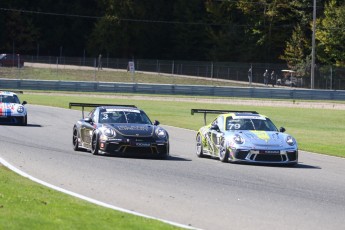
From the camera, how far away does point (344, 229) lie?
38.4ft

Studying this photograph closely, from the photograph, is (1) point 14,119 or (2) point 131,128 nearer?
(2) point 131,128

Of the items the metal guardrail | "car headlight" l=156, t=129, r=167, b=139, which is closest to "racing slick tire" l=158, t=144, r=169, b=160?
"car headlight" l=156, t=129, r=167, b=139

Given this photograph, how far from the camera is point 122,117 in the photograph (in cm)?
2311

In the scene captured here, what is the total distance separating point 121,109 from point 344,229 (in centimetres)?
1226

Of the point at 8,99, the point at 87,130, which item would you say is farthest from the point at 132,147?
the point at 8,99

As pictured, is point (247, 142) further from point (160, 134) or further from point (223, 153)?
point (160, 134)

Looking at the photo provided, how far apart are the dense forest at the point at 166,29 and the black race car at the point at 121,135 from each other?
65.2 m

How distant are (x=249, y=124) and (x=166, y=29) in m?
75.8

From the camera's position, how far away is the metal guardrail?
68375mm

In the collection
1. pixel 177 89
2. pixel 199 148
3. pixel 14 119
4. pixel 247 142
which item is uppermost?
pixel 177 89

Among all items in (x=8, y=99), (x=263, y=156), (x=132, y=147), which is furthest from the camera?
(x=8, y=99)

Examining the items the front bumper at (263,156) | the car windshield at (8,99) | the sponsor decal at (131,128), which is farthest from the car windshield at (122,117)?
the car windshield at (8,99)

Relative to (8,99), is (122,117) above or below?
below

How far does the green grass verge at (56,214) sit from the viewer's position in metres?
10.2
